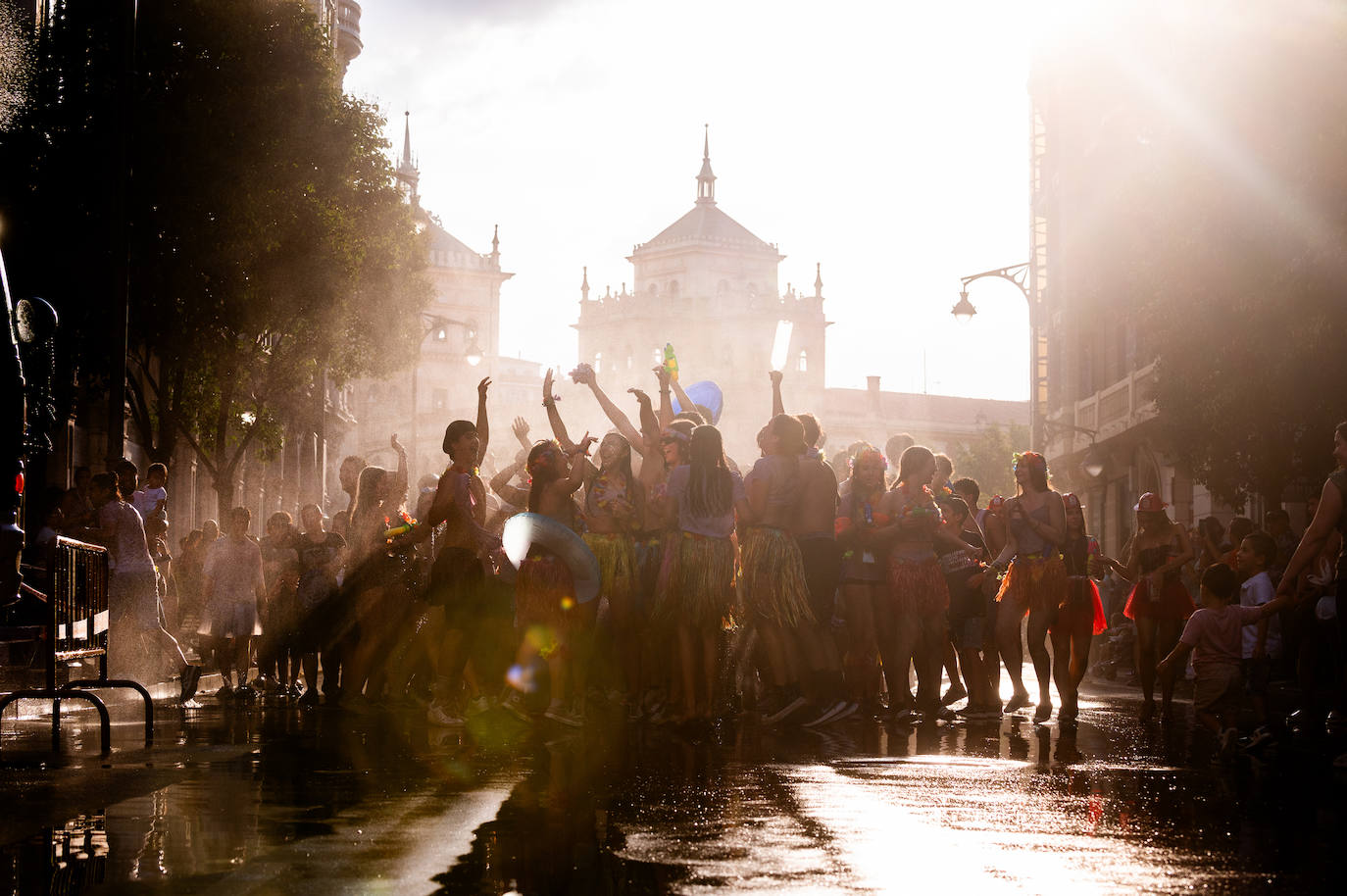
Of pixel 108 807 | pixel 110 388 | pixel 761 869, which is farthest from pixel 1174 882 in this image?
pixel 110 388

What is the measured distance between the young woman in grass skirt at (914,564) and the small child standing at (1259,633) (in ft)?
6.63

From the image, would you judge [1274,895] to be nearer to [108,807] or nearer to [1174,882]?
[1174,882]

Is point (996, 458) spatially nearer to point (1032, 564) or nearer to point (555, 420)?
point (1032, 564)

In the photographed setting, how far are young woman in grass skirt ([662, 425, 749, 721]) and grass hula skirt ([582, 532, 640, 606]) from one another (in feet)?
1.35

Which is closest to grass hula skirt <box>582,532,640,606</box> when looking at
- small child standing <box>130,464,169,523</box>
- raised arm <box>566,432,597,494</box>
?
raised arm <box>566,432,597,494</box>

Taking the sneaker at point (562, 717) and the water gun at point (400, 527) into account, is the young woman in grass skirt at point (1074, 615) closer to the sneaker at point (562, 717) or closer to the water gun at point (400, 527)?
the sneaker at point (562, 717)

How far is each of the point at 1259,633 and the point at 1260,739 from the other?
2181mm

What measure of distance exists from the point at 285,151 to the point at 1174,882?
20782 millimetres

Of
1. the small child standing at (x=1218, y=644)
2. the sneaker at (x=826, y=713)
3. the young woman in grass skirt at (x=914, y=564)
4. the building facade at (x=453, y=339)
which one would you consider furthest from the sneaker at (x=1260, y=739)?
the building facade at (x=453, y=339)

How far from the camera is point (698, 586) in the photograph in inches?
451

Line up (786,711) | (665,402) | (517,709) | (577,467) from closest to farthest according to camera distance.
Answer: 1. (517,709)
2. (786,711)
3. (577,467)
4. (665,402)

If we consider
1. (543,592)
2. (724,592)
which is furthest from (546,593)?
(724,592)

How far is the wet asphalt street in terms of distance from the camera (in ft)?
16.1

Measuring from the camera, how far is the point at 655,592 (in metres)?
11.6
